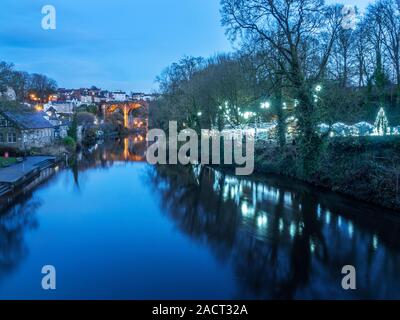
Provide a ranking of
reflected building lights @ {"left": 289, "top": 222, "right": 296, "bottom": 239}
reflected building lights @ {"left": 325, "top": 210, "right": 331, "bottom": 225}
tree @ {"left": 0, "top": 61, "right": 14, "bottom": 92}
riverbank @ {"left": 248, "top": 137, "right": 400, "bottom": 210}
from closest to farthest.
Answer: reflected building lights @ {"left": 289, "top": 222, "right": 296, "bottom": 239}, reflected building lights @ {"left": 325, "top": 210, "right": 331, "bottom": 225}, riverbank @ {"left": 248, "top": 137, "right": 400, "bottom": 210}, tree @ {"left": 0, "top": 61, "right": 14, "bottom": 92}

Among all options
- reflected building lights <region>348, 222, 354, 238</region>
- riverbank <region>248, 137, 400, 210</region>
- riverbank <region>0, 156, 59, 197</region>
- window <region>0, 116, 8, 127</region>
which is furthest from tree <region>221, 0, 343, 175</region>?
window <region>0, 116, 8, 127</region>

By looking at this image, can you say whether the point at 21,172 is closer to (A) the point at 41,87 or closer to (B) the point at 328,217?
(B) the point at 328,217

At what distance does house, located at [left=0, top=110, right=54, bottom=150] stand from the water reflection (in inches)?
645

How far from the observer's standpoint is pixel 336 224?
13453 millimetres

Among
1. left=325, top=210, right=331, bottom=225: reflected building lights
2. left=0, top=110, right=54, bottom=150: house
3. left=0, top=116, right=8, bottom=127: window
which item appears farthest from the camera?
left=0, top=116, right=8, bottom=127: window

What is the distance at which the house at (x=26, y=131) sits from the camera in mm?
30547

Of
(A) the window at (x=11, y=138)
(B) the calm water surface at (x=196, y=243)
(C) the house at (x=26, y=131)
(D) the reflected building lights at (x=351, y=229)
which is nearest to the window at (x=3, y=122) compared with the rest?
(C) the house at (x=26, y=131)

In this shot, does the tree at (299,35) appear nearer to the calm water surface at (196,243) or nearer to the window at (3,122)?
the calm water surface at (196,243)

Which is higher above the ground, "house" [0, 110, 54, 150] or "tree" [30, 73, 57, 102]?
"tree" [30, 73, 57, 102]

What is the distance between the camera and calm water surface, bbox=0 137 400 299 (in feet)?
28.7

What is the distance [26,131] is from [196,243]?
1000 inches

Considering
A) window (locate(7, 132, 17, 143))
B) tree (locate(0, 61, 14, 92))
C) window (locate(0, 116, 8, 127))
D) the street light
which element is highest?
tree (locate(0, 61, 14, 92))

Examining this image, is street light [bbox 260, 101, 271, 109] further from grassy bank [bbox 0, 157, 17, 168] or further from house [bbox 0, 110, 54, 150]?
grassy bank [bbox 0, 157, 17, 168]

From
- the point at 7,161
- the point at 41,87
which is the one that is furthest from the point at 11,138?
the point at 41,87
